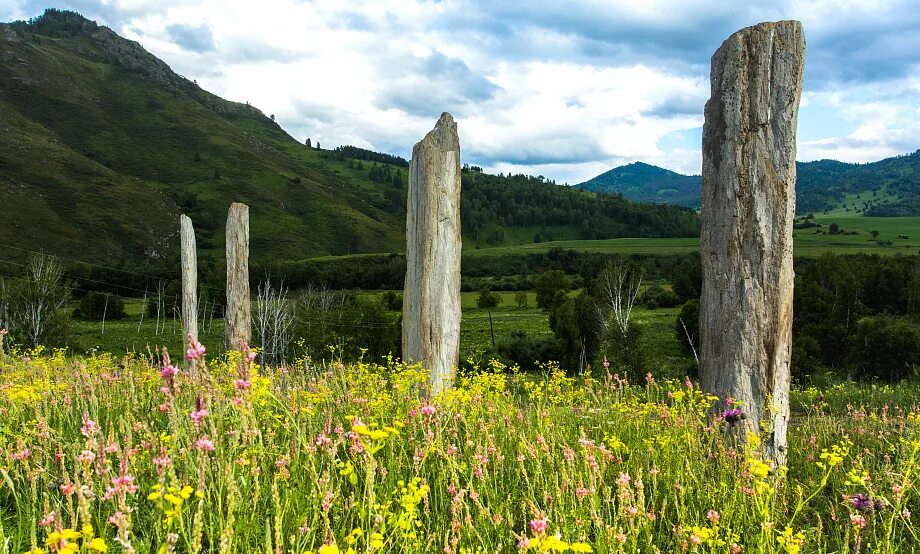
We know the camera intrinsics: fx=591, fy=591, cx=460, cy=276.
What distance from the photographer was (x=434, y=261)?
702 cm

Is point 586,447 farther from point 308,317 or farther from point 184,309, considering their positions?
point 308,317

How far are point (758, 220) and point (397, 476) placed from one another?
4.13 metres

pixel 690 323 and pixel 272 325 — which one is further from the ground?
pixel 272 325

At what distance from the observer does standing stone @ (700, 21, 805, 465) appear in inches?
221

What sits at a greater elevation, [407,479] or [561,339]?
[407,479]

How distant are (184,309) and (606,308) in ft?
134

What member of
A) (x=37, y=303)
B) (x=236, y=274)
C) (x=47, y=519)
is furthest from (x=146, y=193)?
(x=47, y=519)

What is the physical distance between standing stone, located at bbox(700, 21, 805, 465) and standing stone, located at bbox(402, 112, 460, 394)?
2935 millimetres

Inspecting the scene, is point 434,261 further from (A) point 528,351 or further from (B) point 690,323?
(B) point 690,323

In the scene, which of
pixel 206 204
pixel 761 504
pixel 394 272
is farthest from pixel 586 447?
pixel 206 204

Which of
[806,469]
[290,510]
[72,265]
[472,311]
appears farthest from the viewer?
[72,265]

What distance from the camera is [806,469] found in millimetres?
5758

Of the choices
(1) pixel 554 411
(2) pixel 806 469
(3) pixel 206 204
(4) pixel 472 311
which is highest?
(3) pixel 206 204

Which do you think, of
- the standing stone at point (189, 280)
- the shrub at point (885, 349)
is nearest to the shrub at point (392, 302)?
the shrub at point (885, 349)
